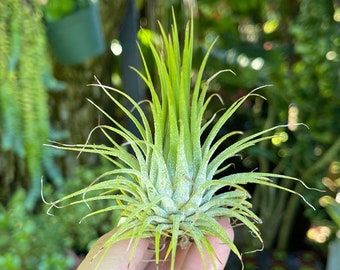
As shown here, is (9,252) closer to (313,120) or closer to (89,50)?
(89,50)

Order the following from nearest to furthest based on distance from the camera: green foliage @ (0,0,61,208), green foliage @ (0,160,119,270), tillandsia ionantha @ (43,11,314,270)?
tillandsia ionantha @ (43,11,314,270) < green foliage @ (0,0,61,208) < green foliage @ (0,160,119,270)

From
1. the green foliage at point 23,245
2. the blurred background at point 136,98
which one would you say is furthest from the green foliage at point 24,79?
the green foliage at point 23,245

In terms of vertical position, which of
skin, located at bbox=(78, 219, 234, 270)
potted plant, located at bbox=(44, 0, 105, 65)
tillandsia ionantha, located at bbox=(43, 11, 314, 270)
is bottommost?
skin, located at bbox=(78, 219, 234, 270)

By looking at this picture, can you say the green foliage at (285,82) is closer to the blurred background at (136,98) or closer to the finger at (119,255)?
the blurred background at (136,98)

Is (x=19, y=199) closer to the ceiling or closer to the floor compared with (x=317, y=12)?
closer to the floor

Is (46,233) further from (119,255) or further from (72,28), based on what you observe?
(119,255)

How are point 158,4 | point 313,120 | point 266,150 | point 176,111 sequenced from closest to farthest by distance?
1. point 176,111
2. point 313,120
3. point 266,150
4. point 158,4

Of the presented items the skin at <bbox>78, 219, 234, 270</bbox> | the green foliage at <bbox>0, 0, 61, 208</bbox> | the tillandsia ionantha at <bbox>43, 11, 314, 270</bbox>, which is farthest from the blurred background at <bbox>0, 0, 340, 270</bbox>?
the tillandsia ionantha at <bbox>43, 11, 314, 270</bbox>

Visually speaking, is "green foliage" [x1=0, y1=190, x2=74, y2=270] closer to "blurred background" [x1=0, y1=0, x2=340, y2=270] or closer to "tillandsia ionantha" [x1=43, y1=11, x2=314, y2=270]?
"blurred background" [x1=0, y1=0, x2=340, y2=270]

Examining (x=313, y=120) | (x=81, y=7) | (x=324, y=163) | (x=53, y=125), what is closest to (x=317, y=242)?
(x=324, y=163)
